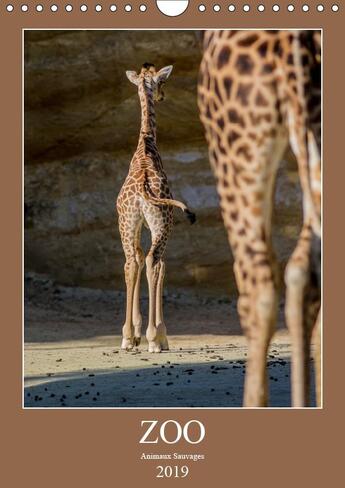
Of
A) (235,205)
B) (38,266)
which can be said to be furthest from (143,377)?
(38,266)

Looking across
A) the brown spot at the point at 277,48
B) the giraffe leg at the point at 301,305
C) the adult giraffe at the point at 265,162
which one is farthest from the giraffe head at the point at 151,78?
the giraffe leg at the point at 301,305

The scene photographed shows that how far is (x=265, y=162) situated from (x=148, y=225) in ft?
→ 15.3

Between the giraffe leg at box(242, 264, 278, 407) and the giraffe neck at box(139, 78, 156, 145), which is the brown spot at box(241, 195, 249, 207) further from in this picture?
the giraffe neck at box(139, 78, 156, 145)

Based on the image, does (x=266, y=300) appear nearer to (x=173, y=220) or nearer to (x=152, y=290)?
(x=152, y=290)

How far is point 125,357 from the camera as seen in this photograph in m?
8.29

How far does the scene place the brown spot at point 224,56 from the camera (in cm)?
435

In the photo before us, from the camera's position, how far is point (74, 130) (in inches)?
530

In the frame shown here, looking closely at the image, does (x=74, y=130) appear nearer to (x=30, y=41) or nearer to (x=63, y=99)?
(x=63, y=99)

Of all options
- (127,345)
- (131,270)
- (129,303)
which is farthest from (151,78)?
(127,345)

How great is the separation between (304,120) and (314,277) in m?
0.61

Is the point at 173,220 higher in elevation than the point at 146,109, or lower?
lower

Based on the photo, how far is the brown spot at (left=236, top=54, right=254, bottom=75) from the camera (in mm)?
4246

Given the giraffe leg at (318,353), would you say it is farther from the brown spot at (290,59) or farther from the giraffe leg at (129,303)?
the giraffe leg at (129,303)

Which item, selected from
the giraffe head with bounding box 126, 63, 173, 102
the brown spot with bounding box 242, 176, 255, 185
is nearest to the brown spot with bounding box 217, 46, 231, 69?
the brown spot with bounding box 242, 176, 255, 185
